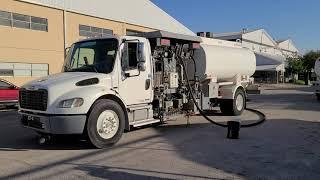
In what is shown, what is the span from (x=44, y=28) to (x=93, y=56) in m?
24.0

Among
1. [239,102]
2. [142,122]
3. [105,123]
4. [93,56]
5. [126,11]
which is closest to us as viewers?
[105,123]

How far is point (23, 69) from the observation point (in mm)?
32281

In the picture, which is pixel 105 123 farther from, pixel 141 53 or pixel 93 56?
pixel 141 53

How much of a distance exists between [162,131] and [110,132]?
8.84 ft

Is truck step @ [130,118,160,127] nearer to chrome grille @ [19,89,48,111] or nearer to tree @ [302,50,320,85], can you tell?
chrome grille @ [19,89,48,111]

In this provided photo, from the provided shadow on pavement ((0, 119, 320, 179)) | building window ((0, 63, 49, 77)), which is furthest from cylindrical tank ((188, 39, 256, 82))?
building window ((0, 63, 49, 77))

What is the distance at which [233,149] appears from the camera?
972 centimetres

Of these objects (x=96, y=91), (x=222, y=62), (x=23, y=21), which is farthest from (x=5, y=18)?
(x=96, y=91)

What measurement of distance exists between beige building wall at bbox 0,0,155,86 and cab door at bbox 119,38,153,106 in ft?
70.2

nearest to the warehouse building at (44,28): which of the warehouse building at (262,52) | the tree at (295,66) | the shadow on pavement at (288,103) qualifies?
the shadow on pavement at (288,103)

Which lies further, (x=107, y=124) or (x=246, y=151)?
(x=107, y=124)

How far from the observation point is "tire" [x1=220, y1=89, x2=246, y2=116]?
54.1ft

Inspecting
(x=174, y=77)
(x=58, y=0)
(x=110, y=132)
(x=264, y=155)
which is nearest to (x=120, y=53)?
(x=110, y=132)

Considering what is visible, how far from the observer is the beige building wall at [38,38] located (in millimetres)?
30875
